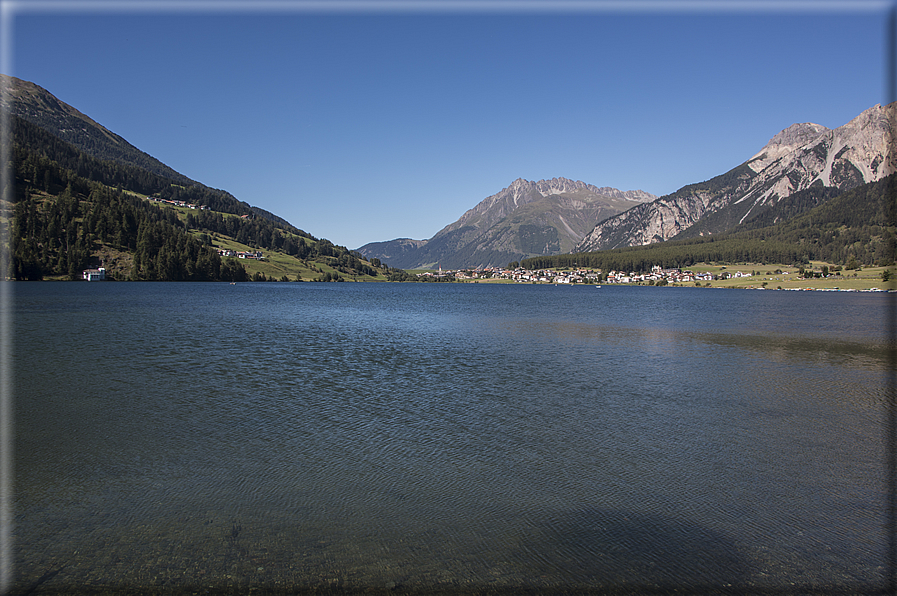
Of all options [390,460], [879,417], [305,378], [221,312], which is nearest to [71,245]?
[221,312]

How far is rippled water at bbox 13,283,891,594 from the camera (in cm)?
827

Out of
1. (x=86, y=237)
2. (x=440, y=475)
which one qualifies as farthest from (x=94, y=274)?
(x=440, y=475)

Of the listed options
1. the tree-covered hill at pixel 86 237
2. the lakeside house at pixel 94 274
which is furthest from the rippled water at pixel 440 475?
the tree-covered hill at pixel 86 237

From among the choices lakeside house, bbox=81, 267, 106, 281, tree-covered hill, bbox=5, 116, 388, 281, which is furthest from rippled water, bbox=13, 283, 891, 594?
tree-covered hill, bbox=5, 116, 388, 281

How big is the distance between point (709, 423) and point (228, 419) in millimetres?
17484

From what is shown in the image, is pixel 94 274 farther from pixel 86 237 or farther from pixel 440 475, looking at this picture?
pixel 440 475

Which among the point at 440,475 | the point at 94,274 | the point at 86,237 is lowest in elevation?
the point at 440,475

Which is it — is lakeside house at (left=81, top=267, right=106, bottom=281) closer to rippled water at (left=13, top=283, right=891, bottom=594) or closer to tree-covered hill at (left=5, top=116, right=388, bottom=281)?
tree-covered hill at (left=5, top=116, right=388, bottom=281)

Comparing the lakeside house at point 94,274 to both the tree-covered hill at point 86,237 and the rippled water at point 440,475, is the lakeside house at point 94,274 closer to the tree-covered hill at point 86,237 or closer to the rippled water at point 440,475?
the tree-covered hill at point 86,237

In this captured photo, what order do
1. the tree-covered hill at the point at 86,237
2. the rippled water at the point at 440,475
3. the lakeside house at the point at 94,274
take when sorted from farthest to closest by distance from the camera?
the lakeside house at the point at 94,274
the tree-covered hill at the point at 86,237
the rippled water at the point at 440,475

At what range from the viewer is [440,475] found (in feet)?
40.0

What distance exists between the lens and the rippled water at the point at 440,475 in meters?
8.27

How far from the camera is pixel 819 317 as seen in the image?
65000mm

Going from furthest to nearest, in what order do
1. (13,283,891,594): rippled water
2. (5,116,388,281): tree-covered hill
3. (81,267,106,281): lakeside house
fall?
(81,267,106,281): lakeside house, (5,116,388,281): tree-covered hill, (13,283,891,594): rippled water
